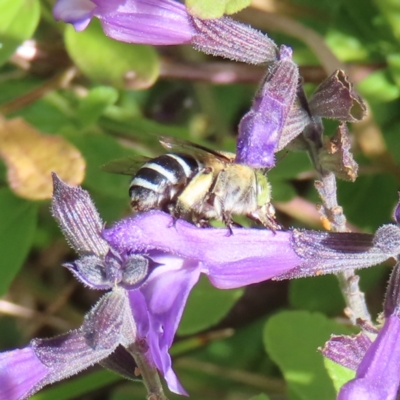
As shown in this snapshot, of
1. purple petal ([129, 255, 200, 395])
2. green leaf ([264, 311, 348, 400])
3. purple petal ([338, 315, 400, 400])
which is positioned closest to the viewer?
purple petal ([338, 315, 400, 400])

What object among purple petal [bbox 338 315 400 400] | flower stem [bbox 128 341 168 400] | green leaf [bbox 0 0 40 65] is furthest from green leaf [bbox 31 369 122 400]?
purple petal [bbox 338 315 400 400]

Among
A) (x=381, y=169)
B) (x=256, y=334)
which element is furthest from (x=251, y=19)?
(x=256, y=334)

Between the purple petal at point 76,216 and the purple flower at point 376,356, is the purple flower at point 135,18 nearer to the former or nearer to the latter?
the purple petal at point 76,216

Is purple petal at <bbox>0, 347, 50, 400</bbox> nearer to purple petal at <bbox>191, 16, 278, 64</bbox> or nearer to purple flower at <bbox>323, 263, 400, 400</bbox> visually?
purple flower at <bbox>323, 263, 400, 400</bbox>

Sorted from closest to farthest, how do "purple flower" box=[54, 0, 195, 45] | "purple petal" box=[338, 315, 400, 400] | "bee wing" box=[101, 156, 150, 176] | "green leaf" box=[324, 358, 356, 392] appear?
"purple petal" box=[338, 315, 400, 400]
"purple flower" box=[54, 0, 195, 45]
"bee wing" box=[101, 156, 150, 176]
"green leaf" box=[324, 358, 356, 392]

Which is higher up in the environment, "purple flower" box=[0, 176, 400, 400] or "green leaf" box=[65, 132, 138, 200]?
"purple flower" box=[0, 176, 400, 400]

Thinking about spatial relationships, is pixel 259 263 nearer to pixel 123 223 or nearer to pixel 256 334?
pixel 123 223

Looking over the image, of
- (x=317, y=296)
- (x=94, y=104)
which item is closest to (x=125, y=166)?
(x=94, y=104)
